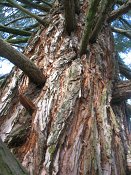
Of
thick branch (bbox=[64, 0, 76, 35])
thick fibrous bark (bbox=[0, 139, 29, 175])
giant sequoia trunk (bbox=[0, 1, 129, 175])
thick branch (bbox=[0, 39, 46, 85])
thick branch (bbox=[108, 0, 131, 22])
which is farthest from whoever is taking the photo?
thick branch (bbox=[108, 0, 131, 22])

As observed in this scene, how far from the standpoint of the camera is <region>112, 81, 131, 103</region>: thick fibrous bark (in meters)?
1.34

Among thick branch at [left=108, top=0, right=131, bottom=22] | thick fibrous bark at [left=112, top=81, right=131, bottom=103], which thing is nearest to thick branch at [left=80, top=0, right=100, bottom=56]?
thick fibrous bark at [left=112, top=81, right=131, bottom=103]

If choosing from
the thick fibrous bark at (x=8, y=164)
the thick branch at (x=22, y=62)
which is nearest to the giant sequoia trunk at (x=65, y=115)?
the thick branch at (x=22, y=62)

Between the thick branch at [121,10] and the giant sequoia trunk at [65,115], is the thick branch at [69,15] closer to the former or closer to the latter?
the giant sequoia trunk at [65,115]

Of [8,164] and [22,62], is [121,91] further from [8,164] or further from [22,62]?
[8,164]

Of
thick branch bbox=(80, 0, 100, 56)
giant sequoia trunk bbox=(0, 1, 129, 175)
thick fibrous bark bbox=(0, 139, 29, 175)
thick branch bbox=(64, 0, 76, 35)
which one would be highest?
thick branch bbox=(64, 0, 76, 35)

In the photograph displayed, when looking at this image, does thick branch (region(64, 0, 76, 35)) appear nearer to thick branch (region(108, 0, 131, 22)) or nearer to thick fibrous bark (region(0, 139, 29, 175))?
thick branch (region(108, 0, 131, 22))

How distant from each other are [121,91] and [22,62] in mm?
537

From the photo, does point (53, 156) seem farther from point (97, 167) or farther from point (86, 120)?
point (86, 120)

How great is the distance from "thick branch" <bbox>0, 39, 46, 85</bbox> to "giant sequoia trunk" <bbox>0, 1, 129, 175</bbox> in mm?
39

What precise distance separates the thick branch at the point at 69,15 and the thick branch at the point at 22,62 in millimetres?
385

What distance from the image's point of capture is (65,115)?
40.2 inches

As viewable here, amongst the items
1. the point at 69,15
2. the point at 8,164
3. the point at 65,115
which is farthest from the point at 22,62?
the point at 8,164

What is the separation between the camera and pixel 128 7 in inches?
67.9
